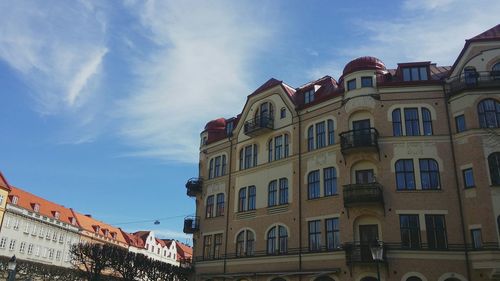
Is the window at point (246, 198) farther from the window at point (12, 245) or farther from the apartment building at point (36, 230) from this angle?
the window at point (12, 245)

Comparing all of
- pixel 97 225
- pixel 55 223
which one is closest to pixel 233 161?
pixel 55 223

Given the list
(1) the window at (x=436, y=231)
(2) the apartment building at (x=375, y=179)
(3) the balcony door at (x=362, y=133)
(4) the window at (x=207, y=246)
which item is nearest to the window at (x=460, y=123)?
(2) the apartment building at (x=375, y=179)

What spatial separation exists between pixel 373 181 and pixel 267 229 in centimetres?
958

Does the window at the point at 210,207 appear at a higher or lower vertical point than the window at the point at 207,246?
higher

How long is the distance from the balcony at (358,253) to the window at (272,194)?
8397 millimetres

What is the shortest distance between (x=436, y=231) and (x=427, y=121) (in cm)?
762

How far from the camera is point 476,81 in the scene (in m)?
30.1

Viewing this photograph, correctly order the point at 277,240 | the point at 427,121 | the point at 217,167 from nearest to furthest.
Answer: the point at 427,121
the point at 277,240
the point at 217,167

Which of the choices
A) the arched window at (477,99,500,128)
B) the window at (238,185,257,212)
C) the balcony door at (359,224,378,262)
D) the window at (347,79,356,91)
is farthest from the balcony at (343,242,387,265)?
the window at (347,79,356,91)

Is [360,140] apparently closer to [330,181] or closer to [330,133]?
[330,133]

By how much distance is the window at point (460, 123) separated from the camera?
99.2ft

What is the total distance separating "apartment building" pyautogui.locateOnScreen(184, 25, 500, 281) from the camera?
28.3 meters

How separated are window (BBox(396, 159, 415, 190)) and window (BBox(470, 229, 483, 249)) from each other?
14.8 ft

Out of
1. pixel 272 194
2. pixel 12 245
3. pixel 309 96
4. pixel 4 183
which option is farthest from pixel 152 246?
pixel 309 96
